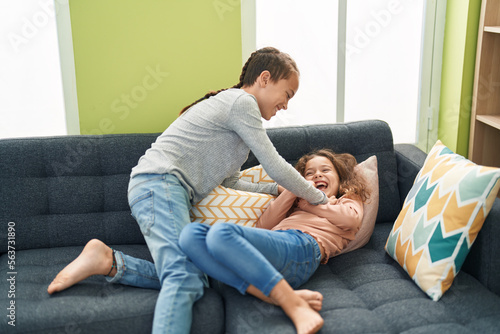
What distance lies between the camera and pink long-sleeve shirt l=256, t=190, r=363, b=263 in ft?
6.04

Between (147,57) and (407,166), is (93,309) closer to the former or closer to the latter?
(147,57)

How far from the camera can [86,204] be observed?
203cm

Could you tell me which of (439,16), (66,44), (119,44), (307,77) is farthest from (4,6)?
(439,16)

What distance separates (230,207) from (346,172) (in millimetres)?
499

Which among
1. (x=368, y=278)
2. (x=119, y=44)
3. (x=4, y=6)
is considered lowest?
(x=368, y=278)

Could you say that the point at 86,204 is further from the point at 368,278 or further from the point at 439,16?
the point at 439,16

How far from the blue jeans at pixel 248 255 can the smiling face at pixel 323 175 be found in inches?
12.5

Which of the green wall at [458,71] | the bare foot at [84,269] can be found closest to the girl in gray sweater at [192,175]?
the bare foot at [84,269]

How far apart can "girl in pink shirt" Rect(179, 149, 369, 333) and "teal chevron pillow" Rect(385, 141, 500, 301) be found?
0.21 m

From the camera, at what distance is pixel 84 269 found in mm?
1650

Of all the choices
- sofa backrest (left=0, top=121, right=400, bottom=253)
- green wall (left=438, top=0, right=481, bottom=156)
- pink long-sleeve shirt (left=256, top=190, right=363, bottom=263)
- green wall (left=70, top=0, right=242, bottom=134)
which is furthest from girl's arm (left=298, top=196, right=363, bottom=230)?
green wall (left=438, top=0, right=481, bottom=156)

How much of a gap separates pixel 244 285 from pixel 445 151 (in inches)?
35.9

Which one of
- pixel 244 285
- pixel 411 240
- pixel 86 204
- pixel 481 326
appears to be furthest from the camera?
pixel 86 204

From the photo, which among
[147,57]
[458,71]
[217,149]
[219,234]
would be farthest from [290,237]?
[458,71]
